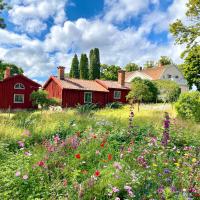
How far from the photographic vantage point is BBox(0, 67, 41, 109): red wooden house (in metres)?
34.5

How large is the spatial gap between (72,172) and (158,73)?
5215cm

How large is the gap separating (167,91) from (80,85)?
12539 mm

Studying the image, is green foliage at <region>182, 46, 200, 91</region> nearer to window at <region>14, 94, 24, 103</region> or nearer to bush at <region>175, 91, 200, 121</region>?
window at <region>14, 94, 24, 103</region>

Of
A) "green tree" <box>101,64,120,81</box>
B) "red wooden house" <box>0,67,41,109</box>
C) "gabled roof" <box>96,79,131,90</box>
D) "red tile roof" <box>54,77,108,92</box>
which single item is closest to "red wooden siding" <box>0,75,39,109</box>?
"red wooden house" <box>0,67,41,109</box>

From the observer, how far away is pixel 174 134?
8477 millimetres

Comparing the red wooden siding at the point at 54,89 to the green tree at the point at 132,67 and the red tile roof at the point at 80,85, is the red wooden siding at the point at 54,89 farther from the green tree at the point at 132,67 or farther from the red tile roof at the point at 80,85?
the green tree at the point at 132,67

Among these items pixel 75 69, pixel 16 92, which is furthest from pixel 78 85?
pixel 75 69

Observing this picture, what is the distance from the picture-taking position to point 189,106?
17734mm

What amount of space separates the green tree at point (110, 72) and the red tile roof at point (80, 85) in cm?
2607

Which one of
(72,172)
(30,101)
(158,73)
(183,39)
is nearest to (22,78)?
(30,101)

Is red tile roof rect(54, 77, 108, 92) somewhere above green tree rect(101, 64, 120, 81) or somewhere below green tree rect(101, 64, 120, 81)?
below

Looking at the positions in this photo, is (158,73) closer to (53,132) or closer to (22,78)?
(22,78)

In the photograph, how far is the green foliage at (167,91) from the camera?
40.0 meters

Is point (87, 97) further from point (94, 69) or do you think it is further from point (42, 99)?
point (94, 69)
